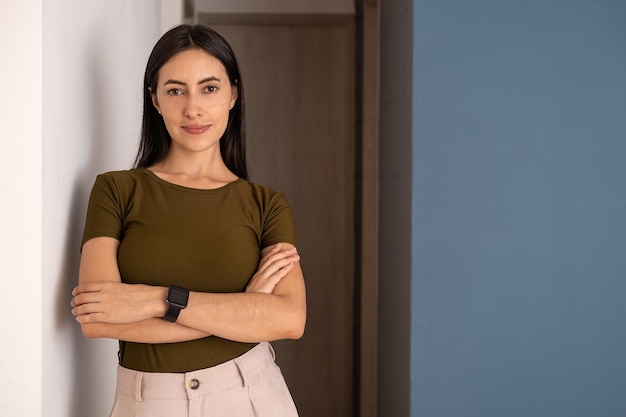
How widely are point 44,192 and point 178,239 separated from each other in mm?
290

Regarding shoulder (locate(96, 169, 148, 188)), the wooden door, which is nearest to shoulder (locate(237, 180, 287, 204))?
shoulder (locate(96, 169, 148, 188))

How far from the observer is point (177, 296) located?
149 cm

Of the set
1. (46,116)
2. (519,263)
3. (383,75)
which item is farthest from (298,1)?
(46,116)

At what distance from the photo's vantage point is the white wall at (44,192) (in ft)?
4.74

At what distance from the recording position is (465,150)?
8.39 feet

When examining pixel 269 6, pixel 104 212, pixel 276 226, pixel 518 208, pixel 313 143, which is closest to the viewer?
pixel 104 212

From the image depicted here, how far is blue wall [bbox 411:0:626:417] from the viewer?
2.55 m

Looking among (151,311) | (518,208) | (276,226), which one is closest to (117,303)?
(151,311)

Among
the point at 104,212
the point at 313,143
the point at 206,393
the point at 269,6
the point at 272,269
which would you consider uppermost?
the point at 269,6

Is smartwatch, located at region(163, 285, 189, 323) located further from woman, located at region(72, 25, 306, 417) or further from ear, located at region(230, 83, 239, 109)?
ear, located at region(230, 83, 239, 109)

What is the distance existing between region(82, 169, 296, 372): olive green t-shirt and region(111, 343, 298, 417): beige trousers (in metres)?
0.02

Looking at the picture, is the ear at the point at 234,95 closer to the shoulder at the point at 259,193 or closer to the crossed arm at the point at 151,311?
the shoulder at the point at 259,193

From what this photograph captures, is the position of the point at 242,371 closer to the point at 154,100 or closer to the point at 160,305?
the point at 160,305

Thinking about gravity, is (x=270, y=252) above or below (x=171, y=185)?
below
